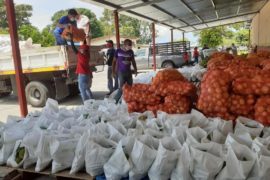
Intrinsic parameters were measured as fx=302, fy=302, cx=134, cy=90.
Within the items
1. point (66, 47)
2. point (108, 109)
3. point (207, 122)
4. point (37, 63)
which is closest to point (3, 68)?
point (37, 63)

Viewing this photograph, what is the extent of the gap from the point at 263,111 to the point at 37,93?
29.9ft

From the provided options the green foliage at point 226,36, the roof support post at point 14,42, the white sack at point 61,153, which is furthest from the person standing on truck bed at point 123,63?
the green foliage at point 226,36

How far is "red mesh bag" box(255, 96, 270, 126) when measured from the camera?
2.19 metres

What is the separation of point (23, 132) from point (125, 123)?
0.83 meters

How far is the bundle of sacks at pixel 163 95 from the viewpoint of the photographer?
8.54 ft

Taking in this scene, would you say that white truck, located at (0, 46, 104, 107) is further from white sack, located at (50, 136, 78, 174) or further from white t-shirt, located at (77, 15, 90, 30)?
white sack, located at (50, 136, 78, 174)

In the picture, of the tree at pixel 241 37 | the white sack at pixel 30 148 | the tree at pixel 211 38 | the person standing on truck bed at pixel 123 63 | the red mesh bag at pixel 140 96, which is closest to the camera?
the white sack at pixel 30 148

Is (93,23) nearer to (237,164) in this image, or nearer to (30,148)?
(30,148)

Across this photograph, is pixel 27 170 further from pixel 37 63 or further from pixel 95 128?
pixel 37 63

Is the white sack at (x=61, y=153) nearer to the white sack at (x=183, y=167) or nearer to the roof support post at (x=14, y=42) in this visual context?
the white sack at (x=183, y=167)

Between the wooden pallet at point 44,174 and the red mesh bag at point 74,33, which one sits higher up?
the red mesh bag at point 74,33

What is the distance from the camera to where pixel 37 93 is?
33.7ft

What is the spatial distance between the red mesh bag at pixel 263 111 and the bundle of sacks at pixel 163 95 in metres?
0.58

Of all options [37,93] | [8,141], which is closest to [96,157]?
[8,141]
